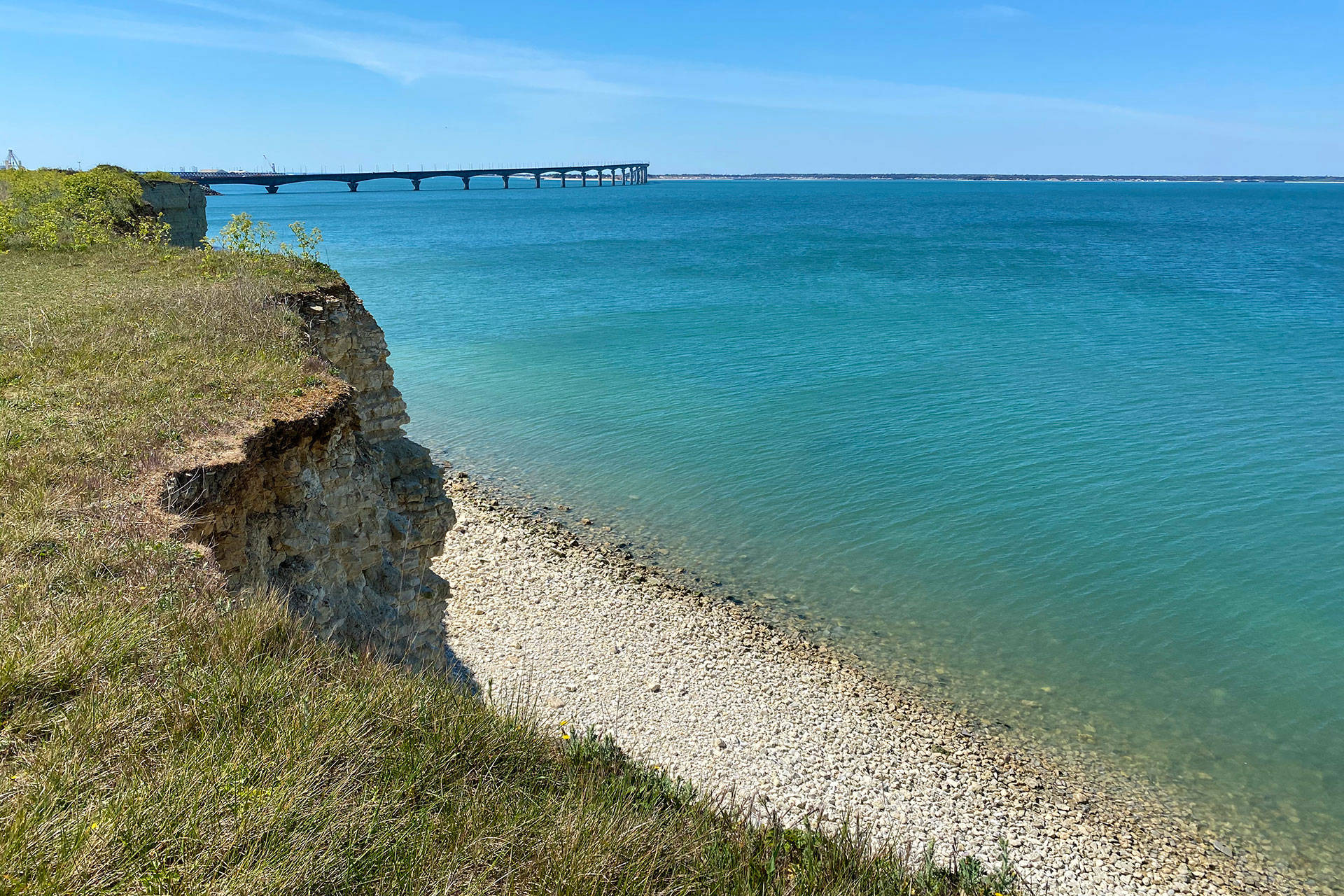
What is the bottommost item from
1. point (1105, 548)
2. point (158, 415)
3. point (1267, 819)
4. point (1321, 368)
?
point (1267, 819)

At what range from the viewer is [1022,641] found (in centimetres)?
1820

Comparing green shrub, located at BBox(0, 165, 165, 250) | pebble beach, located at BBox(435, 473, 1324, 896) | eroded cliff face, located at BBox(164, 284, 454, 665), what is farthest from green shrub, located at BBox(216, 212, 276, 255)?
pebble beach, located at BBox(435, 473, 1324, 896)

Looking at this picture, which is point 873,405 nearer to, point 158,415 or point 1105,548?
Result: point 1105,548

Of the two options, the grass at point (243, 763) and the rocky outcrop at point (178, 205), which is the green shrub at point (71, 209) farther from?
the grass at point (243, 763)

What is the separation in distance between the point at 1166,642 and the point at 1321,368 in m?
31.0

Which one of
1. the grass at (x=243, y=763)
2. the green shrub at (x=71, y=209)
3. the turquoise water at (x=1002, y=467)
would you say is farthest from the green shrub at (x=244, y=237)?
the grass at (x=243, y=763)

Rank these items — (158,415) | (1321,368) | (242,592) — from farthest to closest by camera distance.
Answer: (1321,368) < (158,415) < (242,592)

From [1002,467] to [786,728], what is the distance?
15.9 m

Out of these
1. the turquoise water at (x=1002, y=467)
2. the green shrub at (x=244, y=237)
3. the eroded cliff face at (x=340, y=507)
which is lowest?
the turquoise water at (x=1002, y=467)

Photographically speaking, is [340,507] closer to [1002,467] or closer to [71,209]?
[1002,467]

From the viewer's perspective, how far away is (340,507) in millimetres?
12047

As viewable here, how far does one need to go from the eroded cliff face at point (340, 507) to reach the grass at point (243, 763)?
821mm

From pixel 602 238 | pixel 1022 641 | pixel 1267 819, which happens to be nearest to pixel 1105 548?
pixel 1022 641

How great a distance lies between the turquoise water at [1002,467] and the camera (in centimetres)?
1639
